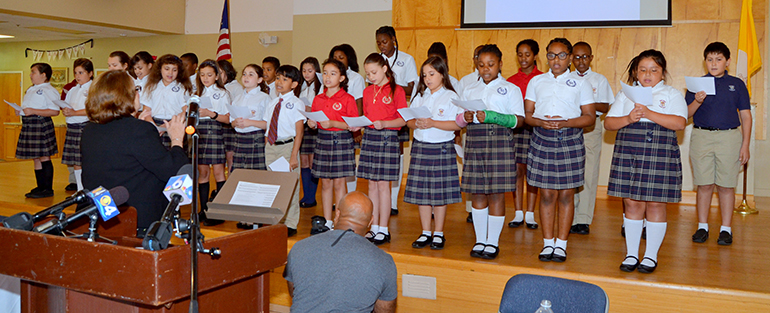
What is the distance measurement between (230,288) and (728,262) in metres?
2.81

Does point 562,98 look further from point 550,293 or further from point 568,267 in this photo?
point 550,293

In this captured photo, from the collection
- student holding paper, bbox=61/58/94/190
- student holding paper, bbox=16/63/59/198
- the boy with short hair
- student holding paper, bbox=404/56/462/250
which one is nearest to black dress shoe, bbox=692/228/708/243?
student holding paper, bbox=404/56/462/250

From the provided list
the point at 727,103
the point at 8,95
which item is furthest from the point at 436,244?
the point at 8,95

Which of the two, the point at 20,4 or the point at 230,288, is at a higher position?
the point at 20,4

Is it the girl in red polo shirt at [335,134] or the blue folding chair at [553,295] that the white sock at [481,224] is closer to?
the girl in red polo shirt at [335,134]

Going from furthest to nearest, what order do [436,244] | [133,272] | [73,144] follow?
[73,144] → [436,244] → [133,272]

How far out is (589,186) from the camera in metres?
4.07

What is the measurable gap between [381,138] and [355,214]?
1.69 metres

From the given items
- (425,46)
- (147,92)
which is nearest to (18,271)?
(147,92)

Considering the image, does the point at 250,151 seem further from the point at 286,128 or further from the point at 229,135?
the point at 229,135

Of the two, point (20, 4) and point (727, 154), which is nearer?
point (727, 154)

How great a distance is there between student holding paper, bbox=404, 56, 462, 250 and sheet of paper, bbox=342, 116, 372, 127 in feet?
0.83

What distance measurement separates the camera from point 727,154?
12.2ft

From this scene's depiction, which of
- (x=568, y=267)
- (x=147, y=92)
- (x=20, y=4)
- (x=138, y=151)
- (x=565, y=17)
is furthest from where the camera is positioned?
(x=20, y=4)
